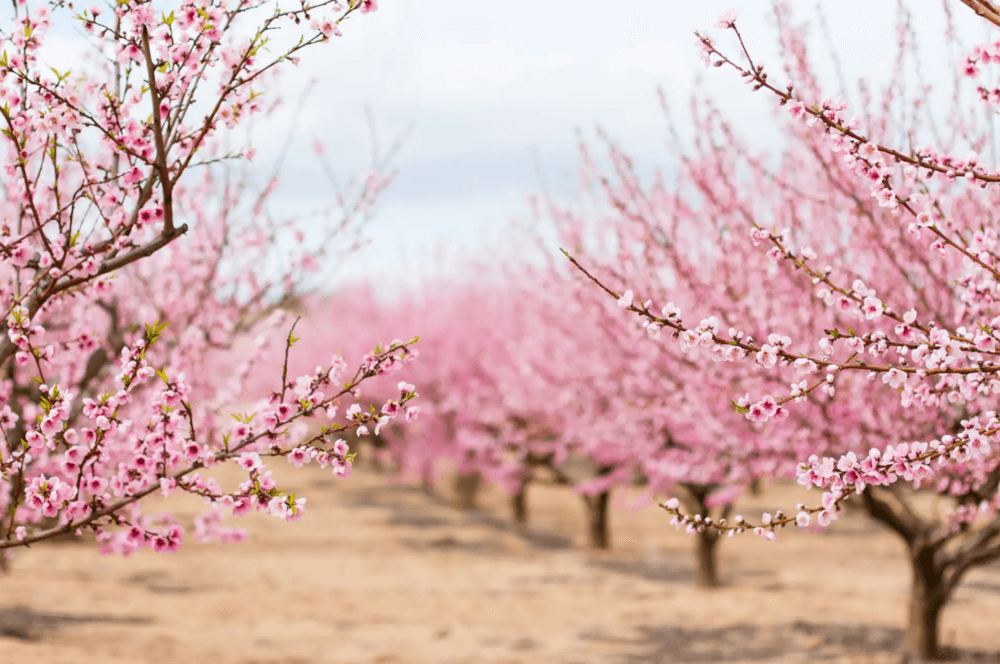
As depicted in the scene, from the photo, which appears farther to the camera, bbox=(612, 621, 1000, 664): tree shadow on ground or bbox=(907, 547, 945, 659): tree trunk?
bbox=(612, 621, 1000, 664): tree shadow on ground

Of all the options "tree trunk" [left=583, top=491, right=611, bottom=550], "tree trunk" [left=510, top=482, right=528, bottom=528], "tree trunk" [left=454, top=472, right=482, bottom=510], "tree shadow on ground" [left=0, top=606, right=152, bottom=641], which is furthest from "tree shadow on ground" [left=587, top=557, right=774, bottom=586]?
"tree shadow on ground" [left=0, top=606, right=152, bottom=641]

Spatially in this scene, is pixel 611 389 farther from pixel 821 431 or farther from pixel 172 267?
pixel 172 267

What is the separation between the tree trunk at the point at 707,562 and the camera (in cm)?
1371

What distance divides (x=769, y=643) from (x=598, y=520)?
7083mm

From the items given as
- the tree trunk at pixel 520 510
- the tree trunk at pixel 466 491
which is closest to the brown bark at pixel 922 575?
the tree trunk at pixel 520 510

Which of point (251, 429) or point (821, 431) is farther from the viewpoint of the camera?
point (821, 431)

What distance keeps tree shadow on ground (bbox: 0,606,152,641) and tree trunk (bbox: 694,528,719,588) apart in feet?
25.6

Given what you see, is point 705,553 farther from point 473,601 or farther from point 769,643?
point 473,601

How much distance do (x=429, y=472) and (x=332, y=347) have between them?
7673 millimetres

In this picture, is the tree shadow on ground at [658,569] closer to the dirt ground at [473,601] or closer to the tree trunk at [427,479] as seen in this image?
the dirt ground at [473,601]

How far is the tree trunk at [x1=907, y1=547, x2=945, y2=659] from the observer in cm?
895

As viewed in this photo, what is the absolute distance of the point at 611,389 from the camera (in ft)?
40.3

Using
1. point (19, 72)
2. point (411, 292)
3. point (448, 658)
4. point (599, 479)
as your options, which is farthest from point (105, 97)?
point (411, 292)

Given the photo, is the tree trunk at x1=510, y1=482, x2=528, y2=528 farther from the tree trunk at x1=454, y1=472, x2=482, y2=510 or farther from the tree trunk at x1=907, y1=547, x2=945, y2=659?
the tree trunk at x1=907, y1=547, x2=945, y2=659
